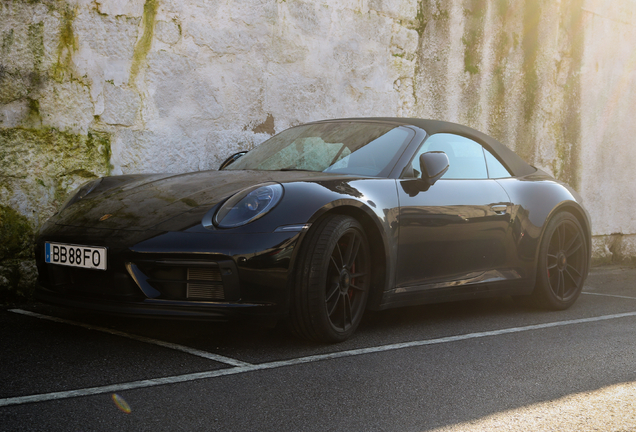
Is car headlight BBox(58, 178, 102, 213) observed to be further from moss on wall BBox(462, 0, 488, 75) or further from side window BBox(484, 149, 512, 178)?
moss on wall BBox(462, 0, 488, 75)

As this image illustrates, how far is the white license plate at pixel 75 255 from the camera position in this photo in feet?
10.3

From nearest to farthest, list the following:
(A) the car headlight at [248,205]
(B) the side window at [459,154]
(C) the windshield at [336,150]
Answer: (A) the car headlight at [248,205]
(C) the windshield at [336,150]
(B) the side window at [459,154]

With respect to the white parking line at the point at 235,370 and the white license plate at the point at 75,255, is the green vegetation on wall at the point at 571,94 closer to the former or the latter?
the white parking line at the point at 235,370

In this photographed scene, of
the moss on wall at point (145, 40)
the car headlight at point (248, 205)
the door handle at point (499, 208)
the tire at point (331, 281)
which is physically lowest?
the tire at point (331, 281)

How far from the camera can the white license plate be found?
123 inches

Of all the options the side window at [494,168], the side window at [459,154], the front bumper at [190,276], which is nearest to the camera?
the front bumper at [190,276]

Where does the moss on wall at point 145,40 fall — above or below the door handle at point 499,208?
above

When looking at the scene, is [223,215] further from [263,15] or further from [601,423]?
[263,15]

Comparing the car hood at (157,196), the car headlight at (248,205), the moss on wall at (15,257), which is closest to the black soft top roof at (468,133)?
the car hood at (157,196)

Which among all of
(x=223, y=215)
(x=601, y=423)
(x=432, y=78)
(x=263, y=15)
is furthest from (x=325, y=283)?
(x=432, y=78)

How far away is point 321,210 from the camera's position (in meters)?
3.35

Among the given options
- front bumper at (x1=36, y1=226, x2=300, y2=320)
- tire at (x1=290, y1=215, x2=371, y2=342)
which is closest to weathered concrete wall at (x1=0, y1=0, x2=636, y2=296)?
front bumper at (x1=36, y1=226, x2=300, y2=320)

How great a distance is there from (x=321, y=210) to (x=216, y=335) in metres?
0.90

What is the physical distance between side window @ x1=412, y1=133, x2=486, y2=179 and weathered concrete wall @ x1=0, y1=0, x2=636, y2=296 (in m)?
2.26
